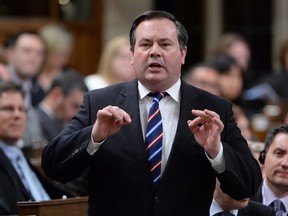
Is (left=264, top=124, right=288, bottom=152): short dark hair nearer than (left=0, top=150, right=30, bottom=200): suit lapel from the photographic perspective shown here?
Yes

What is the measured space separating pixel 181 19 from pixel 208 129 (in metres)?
9.33

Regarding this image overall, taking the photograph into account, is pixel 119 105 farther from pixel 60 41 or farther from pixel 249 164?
pixel 60 41

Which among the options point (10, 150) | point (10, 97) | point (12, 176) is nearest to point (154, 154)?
point (12, 176)

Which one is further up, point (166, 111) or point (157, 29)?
point (157, 29)

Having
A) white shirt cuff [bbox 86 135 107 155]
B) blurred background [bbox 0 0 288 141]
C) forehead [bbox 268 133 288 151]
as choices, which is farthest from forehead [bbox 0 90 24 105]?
blurred background [bbox 0 0 288 141]

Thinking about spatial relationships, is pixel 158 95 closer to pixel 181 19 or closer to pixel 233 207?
pixel 233 207

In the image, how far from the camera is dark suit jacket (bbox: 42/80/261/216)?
465cm

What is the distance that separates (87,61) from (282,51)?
2664 mm

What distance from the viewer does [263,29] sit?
13.9 meters

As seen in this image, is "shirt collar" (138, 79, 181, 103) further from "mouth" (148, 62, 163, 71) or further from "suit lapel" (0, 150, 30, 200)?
"suit lapel" (0, 150, 30, 200)

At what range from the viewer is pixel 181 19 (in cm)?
1377

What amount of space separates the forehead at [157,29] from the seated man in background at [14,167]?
1725 mm

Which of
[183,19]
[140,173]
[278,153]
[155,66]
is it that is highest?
[155,66]

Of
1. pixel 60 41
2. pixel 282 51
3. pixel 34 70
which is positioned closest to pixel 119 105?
pixel 34 70
